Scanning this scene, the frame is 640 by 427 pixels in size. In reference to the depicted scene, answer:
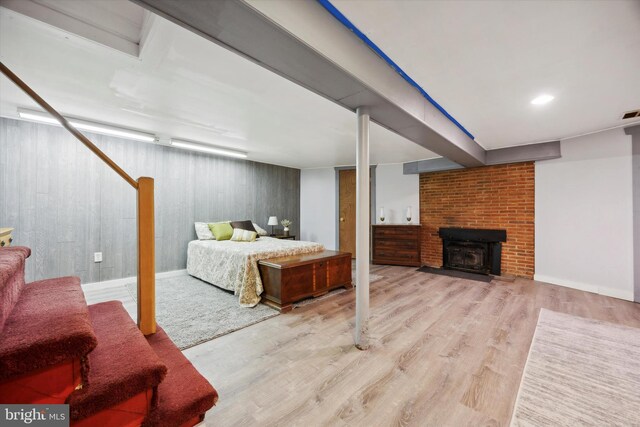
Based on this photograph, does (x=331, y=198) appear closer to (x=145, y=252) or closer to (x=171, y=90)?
(x=171, y=90)

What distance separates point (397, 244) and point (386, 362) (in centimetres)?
395

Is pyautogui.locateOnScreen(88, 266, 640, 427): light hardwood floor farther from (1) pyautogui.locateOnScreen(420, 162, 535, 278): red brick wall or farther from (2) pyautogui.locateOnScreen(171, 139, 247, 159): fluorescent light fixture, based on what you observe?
(2) pyautogui.locateOnScreen(171, 139, 247, 159): fluorescent light fixture

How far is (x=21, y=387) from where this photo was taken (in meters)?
0.90

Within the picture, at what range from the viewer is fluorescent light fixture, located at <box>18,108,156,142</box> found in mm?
3215

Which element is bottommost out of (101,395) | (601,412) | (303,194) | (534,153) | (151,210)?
(601,412)

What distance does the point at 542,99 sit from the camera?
273 centimetres

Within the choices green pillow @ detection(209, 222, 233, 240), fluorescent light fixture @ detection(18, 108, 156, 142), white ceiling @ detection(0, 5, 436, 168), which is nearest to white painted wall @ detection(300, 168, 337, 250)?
white ceiling @ detection(0, 5, 436, 168)

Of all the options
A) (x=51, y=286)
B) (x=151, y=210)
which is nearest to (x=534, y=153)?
(x=151, y=210)

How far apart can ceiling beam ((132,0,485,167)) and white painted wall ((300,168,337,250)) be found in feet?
14.3

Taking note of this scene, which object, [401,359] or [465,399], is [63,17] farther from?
[465,399]

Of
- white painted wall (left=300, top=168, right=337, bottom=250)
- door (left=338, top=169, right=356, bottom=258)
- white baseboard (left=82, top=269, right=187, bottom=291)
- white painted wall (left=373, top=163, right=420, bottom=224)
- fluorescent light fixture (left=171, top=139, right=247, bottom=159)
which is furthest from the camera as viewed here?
white painted wall (left=300, top=168, right=337, bottom=250)

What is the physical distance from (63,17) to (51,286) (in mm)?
1752

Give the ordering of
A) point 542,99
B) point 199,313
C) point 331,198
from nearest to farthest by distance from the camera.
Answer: point 542,99 < point 199,313 < point 331,198

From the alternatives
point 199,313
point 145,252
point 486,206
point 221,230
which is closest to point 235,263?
point 199,313
